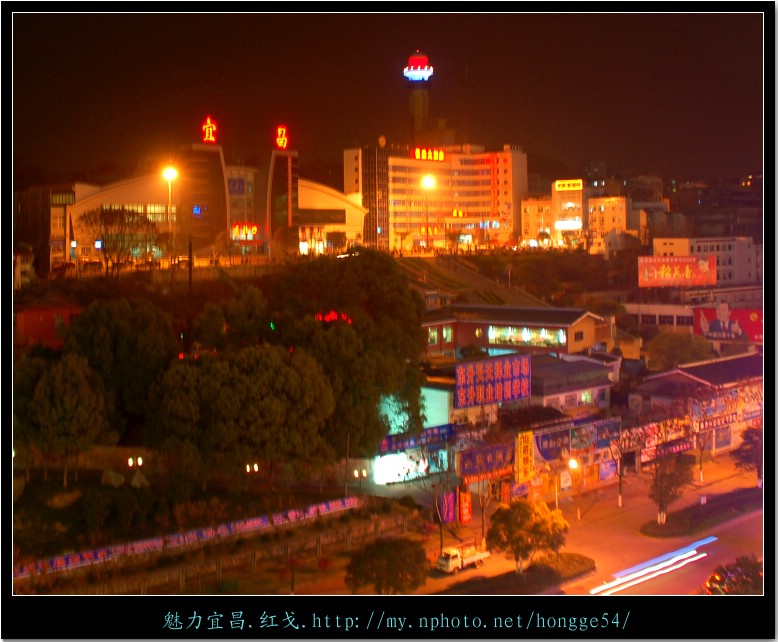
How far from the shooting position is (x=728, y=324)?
25.6 ft

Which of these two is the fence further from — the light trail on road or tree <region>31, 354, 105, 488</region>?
the light trail on road

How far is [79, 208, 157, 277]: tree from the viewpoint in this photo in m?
7.84

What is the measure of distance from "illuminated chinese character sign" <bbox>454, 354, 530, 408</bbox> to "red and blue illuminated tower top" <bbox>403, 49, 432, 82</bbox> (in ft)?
32.9

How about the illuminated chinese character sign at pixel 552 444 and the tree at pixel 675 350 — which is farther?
the tree at pixel 675 350

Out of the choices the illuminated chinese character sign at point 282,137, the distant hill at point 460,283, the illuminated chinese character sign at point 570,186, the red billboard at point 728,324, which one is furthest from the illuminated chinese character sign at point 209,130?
the illuminated chinese character sign at point 570,186

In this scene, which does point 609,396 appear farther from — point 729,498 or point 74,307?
point 74,307

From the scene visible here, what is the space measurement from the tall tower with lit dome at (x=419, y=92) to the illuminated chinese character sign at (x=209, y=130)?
5.79 metres

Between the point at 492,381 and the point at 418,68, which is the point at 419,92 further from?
the point at 492,381

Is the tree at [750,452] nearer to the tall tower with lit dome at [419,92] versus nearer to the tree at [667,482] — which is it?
the tree at [667,482]

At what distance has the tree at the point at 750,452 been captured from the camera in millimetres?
5492

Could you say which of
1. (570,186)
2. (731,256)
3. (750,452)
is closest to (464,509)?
(750,452)

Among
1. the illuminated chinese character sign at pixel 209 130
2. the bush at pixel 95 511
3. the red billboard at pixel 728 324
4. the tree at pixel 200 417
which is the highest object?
the illuminated chinese character sign at pixel 209 130

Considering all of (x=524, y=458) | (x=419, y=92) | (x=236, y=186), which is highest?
(x=419, y=92)

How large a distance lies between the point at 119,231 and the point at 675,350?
4497 millimetres
